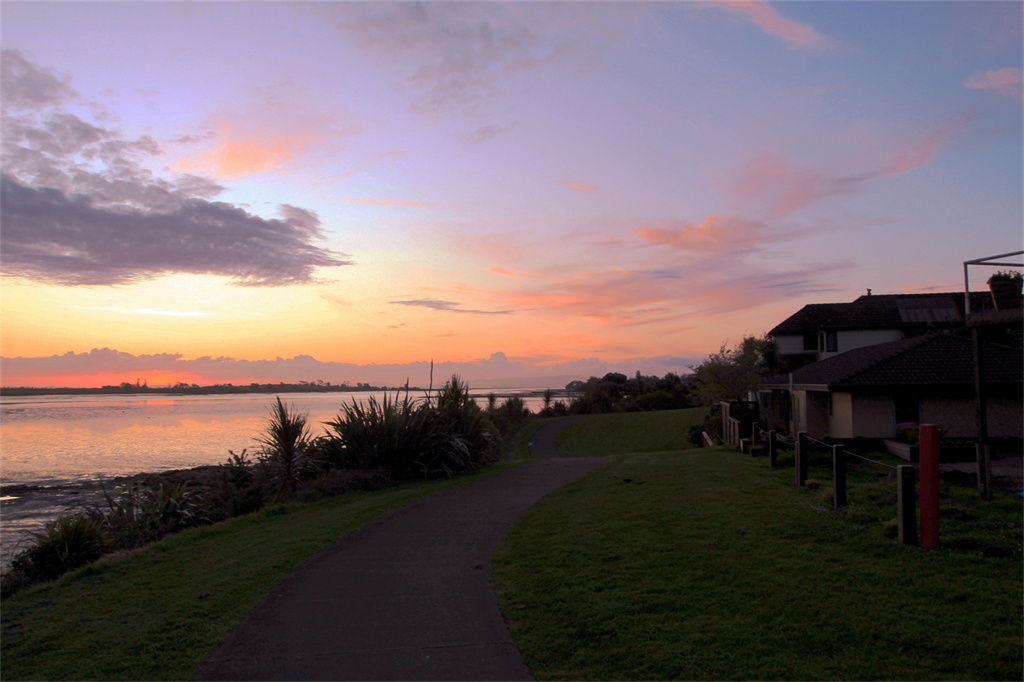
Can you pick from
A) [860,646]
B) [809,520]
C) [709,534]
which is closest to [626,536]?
[709,534]

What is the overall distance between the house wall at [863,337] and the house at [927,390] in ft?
67.5

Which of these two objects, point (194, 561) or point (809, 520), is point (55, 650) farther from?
point (809, 520)

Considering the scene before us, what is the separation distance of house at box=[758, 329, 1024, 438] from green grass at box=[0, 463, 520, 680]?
1513 cm

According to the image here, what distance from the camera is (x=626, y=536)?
8094 millimetres

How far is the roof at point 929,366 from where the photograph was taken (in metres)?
17.7

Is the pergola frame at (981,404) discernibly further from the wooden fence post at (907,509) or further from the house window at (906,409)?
the house window at (906,409)

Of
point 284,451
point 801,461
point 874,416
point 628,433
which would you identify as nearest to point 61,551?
point 284,451

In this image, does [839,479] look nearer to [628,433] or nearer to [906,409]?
[906,409]

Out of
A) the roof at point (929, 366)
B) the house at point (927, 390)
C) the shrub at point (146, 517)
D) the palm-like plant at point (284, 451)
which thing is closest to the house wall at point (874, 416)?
the house at point (927, 390)

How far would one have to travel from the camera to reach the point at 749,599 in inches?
223

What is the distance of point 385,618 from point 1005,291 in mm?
9639

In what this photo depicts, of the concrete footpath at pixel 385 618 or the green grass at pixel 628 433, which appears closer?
the concrete footpath at pixel 385 618

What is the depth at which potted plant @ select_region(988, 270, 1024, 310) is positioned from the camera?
362 inches

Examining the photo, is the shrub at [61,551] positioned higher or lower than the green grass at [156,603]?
lower
